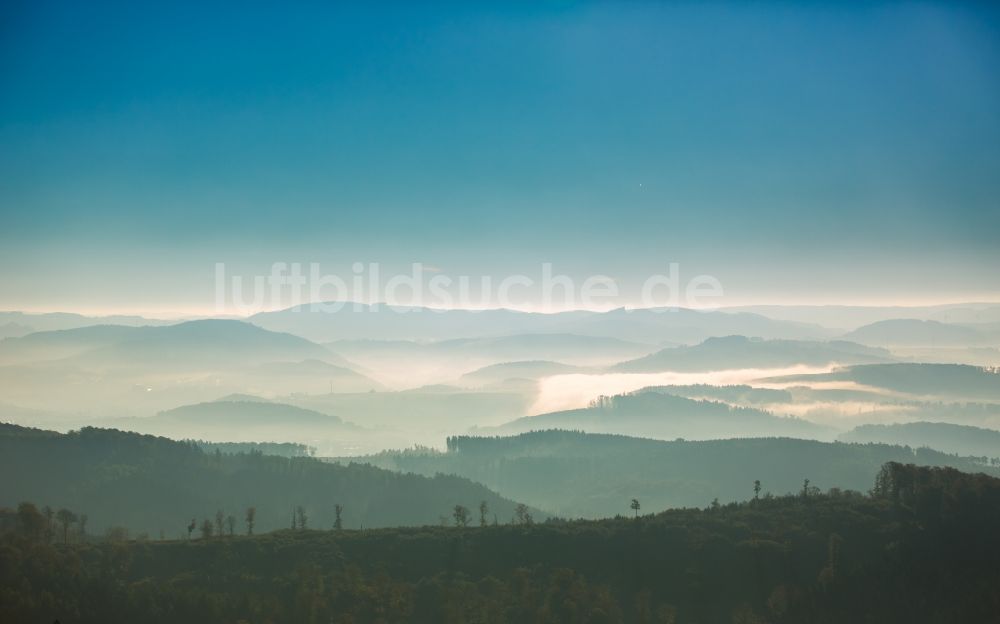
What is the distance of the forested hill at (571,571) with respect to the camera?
121 m

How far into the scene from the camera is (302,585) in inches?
5015

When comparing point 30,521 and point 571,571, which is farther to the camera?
point 30,521

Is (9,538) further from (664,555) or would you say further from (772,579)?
(772,579)

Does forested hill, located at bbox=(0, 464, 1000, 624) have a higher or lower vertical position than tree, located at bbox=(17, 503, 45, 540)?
lower

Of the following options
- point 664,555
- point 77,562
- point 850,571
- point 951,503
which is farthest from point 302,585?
point 951,503

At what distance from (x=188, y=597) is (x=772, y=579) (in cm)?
9991

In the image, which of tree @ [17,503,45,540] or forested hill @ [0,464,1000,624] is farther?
tree @ [17,503,45,540]

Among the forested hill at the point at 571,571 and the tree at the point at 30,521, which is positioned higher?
the tree at the point at 30,521

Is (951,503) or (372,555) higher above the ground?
(951,503)

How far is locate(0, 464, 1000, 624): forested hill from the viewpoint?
121 m

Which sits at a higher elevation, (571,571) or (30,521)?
(30,521)

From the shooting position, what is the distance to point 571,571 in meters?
139

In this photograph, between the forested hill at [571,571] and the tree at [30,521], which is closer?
the forested hill at [571,571]

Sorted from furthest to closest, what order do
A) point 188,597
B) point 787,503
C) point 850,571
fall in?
point 787,503, point 850,571, point 188,597
